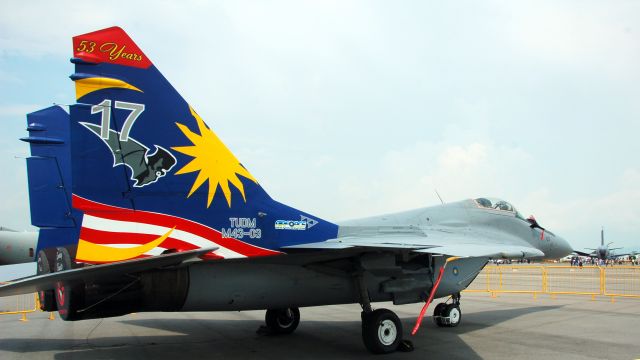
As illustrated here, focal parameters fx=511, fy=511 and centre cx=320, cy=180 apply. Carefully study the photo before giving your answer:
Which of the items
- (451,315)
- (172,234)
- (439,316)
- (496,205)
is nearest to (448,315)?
(451,315)

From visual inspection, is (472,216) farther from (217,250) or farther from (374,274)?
(217,250)

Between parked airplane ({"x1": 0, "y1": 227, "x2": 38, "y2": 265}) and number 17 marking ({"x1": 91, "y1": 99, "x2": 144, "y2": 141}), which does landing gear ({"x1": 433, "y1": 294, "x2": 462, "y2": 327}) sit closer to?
number 17 marking ({"x1": 91, "y1": 99, "x2": 144, "y2": 141})

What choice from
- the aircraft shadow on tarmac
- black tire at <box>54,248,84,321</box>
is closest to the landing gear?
the aircraft shadow on tarmac

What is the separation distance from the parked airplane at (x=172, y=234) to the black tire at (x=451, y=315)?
6.89ft

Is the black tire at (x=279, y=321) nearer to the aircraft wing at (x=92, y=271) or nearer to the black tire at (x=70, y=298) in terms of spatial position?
the black tire at (x=70, y=298)

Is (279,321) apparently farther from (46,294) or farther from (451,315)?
(46,294)

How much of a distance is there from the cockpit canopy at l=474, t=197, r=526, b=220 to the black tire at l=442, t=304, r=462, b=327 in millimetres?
2332

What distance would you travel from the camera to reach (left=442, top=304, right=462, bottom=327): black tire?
36.3ft

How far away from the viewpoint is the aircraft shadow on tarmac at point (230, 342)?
8.38 meters

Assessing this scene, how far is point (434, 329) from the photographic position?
10.9 meters

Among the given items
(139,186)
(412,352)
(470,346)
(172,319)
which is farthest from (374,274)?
(172,319)

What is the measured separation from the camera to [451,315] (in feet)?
36.6

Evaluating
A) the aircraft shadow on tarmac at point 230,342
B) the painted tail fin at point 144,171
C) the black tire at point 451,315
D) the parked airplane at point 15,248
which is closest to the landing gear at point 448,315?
the black tire at point 451,315

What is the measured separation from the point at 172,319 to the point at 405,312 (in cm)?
623
